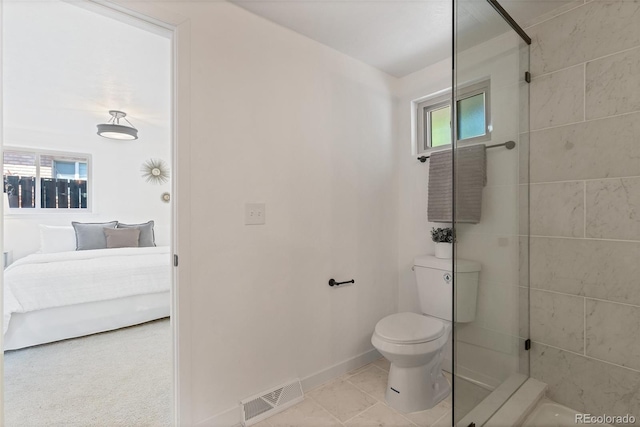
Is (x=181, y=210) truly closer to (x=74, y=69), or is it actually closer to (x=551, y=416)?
(x=74, y=69)

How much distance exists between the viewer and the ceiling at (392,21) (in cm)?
147

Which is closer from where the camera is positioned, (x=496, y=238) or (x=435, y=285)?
(x=496, y=238)

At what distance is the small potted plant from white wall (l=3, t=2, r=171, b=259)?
1959mm

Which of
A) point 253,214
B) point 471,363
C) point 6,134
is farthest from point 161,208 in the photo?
point 471,363

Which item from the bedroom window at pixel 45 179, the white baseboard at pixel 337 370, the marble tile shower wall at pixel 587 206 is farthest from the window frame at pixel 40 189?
the marble tile shower wall at pixel 587 206

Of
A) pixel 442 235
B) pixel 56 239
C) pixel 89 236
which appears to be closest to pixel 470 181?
pixel 442 235

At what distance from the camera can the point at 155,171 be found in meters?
5.07

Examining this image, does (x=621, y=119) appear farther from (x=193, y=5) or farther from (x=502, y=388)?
(x=193, y=5)

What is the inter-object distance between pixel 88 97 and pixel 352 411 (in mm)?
3932

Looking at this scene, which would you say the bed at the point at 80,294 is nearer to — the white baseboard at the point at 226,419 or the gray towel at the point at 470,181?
the white baseboard at the point at 226,419

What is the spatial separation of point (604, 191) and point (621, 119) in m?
0.37

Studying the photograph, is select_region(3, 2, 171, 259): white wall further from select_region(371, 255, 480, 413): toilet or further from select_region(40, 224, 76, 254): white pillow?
select_region(371, 255, 480, 413): toilet

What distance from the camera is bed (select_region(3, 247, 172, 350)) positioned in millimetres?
2590

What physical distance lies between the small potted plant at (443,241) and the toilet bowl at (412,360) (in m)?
0.48
